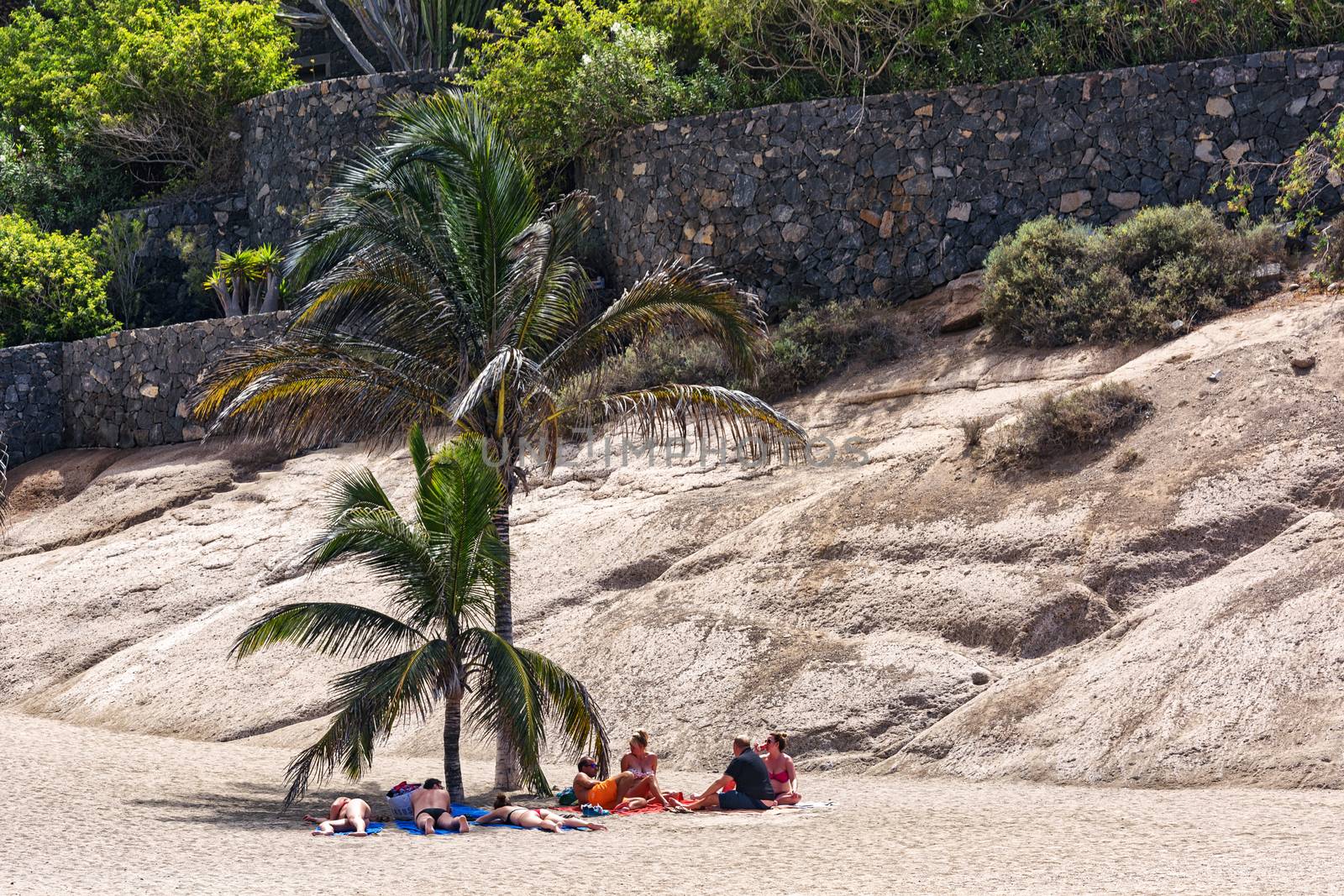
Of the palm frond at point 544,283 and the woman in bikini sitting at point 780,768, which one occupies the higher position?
the palm frond at point 544,283

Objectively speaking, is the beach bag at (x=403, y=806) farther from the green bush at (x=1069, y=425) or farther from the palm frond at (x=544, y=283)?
the green bush at (x=1069, y=425)

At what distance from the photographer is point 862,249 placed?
69.9 feet

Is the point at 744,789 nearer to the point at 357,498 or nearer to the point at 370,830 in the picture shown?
the point at 370,830

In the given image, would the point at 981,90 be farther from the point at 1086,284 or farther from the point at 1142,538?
the point at 1142,538

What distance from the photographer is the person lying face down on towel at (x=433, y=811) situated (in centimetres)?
1123

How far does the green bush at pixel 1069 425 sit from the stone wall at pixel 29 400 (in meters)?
16.9

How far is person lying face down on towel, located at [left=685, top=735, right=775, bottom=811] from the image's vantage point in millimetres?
11727

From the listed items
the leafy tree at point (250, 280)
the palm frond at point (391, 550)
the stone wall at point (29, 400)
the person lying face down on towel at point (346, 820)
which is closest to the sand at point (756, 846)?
the person lying face down on towel at point (346, 820)

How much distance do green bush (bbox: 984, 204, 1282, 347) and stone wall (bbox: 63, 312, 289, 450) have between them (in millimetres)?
11409

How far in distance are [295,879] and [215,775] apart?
523 cm

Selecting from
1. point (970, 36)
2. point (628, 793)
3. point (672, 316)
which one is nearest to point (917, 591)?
point (672, 316)

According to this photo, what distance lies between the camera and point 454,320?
13.4 metres

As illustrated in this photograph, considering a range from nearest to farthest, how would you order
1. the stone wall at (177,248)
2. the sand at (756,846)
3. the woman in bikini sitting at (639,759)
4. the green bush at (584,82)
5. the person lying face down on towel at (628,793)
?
the sand at (756,846)
the person lying face down on towel at (628,793)
the woman in bikini sitting at (639,759)
the green bush at (584,82)
the stone wall at (177,248)

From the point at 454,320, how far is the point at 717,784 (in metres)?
4.81
